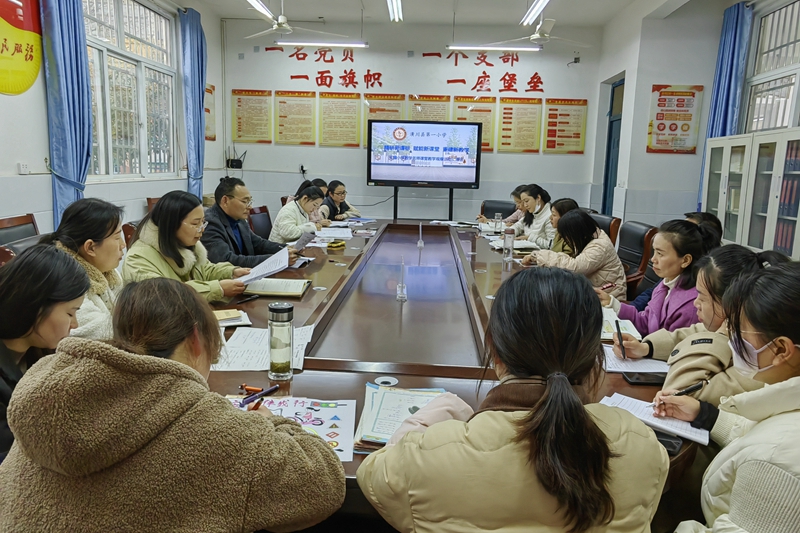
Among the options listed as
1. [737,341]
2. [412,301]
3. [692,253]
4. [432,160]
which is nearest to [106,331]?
[412,301]

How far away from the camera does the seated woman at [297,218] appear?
4492 millimetres

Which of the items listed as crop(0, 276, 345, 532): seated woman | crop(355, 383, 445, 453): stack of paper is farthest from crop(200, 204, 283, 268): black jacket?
crop(0, 276, 345, 532): seated woman

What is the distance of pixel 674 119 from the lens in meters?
5.74

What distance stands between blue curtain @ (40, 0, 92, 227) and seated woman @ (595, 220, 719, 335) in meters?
3.75

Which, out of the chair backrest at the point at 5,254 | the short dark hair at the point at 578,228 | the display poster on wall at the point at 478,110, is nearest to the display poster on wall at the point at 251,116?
the display poster on wall at the point at 478,110

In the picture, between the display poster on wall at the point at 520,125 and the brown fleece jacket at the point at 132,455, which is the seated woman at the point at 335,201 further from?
the brown fleece jacket at the point at 132,455

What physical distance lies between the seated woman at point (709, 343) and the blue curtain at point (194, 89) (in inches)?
211

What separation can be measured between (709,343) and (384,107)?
616 cm

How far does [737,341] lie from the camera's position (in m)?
1.20

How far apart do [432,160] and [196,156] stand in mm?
2755

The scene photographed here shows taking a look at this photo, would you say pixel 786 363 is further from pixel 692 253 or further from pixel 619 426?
pixel 692 253

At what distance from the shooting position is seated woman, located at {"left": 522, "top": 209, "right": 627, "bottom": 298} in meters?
3.12

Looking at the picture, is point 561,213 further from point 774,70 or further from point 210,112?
point 210,112

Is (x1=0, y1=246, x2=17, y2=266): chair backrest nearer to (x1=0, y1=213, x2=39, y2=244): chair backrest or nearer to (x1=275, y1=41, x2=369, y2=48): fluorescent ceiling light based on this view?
(x1=0, y1=213, x2=39, y2=244): chair backrest
